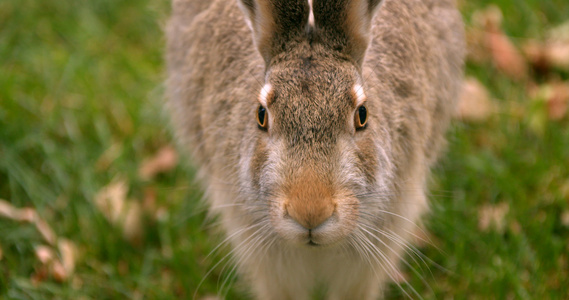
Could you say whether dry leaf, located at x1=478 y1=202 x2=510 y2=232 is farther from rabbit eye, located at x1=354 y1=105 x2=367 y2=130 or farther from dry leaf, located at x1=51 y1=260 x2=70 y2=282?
dry leaf, located at x1=51 y1=260 x2=70 y2=282

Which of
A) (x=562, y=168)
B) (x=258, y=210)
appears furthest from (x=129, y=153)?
(x=562, y=168)

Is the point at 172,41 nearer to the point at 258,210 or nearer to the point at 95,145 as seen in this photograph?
the point at 95,145

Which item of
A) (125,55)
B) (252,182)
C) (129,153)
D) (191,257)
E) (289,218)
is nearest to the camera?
(289,218)

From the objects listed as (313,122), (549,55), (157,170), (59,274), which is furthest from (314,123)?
(549,55)

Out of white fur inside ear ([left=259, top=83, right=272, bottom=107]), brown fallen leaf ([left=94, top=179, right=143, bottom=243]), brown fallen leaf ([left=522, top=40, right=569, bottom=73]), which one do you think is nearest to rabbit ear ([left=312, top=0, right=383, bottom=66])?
white fur inside ear ([left=259, top=83, right=272, bottom=107])

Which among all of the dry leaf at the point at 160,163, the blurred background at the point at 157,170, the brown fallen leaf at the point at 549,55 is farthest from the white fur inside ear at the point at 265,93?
the brown fallen leaf at the point at 549,55

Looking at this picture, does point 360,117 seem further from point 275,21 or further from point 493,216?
point 493,216
